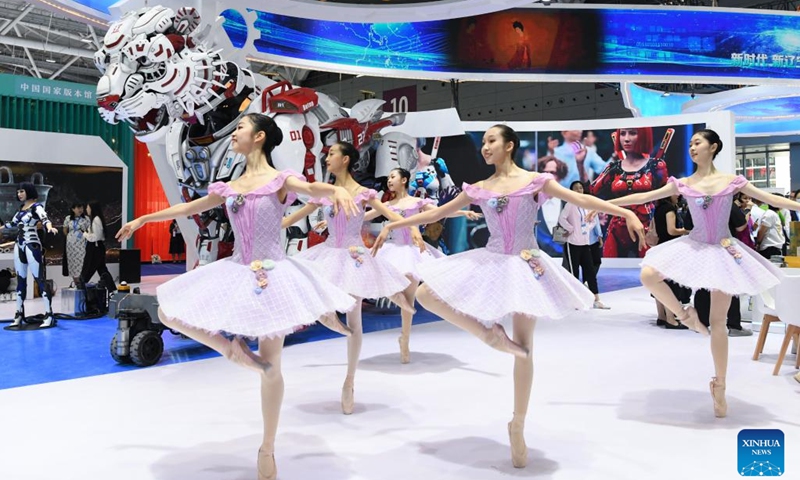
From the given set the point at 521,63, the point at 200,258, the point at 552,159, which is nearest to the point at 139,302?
the point at 200,258

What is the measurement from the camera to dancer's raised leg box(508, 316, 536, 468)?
2936 millimetres

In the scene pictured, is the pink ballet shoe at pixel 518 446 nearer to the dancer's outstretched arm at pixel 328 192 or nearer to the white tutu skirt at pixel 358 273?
the dancer's outstretched arm at pixel 328 192

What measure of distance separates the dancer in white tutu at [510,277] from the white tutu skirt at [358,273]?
110 cm

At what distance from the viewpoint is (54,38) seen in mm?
19484

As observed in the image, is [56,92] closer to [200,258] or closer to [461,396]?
[200,258]

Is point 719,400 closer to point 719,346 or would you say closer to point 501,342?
point 719,346

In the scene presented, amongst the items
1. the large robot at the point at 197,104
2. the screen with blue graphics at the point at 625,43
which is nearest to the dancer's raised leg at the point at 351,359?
the large robot at the point at 197,104

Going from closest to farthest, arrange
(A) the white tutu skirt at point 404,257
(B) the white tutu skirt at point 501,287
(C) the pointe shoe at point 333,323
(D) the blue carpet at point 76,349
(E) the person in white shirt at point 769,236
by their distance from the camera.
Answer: (B) the white tutu skirt at point 501,287 → (C) the pointe shoe at point 333,323 → (D) the blue carpet at point 76,349 → (A) the white tutu skirt at point 404,257 → (E) the person in white shirt at point 769,236

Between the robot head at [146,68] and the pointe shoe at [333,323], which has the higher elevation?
the robot head at [146,68]

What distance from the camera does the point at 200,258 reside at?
5684 mm

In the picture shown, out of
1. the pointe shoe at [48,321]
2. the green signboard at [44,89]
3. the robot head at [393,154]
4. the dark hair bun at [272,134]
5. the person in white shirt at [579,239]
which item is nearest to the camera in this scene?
the dark hair bun at [272,134]

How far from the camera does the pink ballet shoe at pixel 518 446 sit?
2930 mm

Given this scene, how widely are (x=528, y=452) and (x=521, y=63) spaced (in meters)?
11.0

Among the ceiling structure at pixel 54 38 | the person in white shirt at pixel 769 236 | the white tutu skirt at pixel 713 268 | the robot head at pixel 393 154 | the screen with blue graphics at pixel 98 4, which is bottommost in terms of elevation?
the white tutu skirt at pixel 713 268
